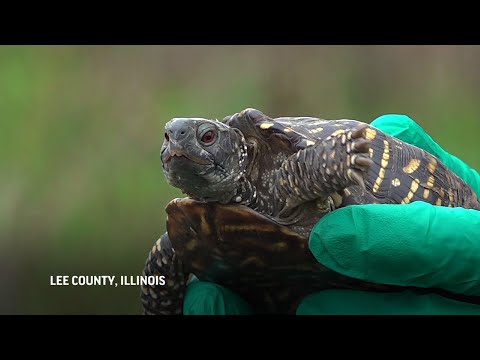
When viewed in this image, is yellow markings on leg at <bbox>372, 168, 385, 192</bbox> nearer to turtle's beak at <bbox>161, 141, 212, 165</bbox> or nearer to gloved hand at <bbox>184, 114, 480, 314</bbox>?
gloved hand at <bbox>184, 114, 480, 314</bbox>

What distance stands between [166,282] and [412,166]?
0.45 meters

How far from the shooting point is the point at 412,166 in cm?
118

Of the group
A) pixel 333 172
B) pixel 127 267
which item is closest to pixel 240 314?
pixel 333 172

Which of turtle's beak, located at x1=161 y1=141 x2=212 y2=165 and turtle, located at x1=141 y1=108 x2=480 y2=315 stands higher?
turtle's beak, located at x1=161 y1=141 x2=212 y2=165

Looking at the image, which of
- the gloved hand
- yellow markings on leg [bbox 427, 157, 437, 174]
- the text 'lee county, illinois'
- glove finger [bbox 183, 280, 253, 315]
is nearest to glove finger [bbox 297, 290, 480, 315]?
the gloved hand

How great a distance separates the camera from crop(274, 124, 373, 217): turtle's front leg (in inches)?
38.9

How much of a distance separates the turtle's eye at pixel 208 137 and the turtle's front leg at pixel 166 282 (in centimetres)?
27

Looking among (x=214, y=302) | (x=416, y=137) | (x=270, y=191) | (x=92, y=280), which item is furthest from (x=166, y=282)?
(x=92, y=280)

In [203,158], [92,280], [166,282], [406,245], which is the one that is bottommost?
[92,280]

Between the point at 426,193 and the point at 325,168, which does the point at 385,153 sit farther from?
the point at 325,168

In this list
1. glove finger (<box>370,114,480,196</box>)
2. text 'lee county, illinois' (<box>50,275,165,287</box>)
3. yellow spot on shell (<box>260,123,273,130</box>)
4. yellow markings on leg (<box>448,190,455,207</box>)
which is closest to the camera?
yellow spot on shell (<box>260,123,273,130</box>)

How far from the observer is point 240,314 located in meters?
1.16

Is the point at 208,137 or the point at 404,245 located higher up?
the point at 208,137

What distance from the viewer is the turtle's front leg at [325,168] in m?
0.99
